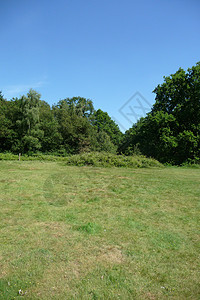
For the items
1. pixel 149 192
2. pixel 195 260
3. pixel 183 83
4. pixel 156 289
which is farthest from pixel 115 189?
pixel 183 83

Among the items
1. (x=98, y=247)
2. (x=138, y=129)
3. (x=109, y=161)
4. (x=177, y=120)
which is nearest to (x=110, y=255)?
(x=98, y=247)

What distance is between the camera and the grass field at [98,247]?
2.93 m

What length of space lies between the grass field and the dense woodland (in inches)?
561

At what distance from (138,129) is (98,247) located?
30175mm

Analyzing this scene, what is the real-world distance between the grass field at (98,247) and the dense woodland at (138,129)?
14.3m

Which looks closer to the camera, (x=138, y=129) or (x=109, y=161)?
(x=109, y=161)

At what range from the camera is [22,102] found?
31781 mm

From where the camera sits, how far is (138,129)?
33062 mm

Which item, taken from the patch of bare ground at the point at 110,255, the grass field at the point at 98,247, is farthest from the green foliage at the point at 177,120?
the patch of bare ground at the point at 110,255

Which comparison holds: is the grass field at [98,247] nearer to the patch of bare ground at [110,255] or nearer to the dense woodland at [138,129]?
the patch of bare ground at [110,255]

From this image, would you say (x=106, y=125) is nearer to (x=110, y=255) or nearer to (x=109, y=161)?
(x=109, y=161)

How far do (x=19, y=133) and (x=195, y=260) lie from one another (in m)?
32.8

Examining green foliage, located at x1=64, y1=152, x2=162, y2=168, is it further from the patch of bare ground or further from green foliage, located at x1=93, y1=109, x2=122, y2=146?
green foliage, located at x1=93, y1=109, x2=122, y2=146

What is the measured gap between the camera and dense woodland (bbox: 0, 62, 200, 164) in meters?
25.0
